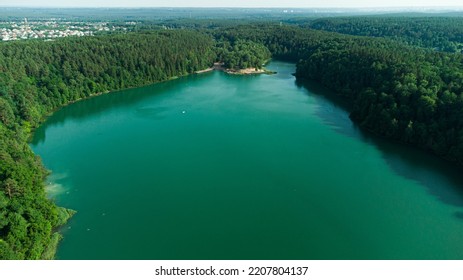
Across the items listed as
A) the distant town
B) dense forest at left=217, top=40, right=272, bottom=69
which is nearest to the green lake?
dense forest at left=217, top=40, right=272, bottom=69

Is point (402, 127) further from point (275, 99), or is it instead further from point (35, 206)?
point (35, 206)

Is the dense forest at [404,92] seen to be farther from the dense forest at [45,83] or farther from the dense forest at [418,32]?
the dense forest at [418,32]

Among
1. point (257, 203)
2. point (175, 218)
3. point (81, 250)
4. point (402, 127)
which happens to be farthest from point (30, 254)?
point (402, 127)

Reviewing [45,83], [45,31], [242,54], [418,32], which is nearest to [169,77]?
[242,54]

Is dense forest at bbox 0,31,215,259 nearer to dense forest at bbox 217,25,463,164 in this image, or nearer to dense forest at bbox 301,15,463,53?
dense forest at bbox 217,25,463,164

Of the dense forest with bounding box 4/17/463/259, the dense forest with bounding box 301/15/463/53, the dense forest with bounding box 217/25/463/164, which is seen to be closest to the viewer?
the dense forest with bounding box 4/17/463/259

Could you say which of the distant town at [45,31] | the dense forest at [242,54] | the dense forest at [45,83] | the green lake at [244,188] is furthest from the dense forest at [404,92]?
the distant town at [45,31]
